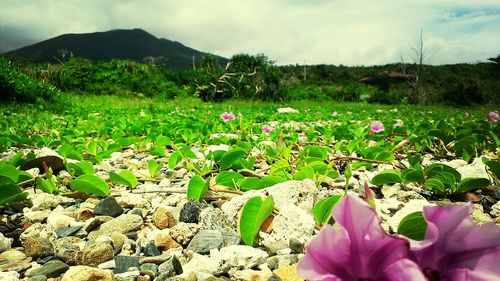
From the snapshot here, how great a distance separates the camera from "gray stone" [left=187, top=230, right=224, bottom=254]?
Result: 130cm

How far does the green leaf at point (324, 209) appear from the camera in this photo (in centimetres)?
127

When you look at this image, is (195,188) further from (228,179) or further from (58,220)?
(58,220)

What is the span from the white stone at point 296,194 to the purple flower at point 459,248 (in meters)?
1.03

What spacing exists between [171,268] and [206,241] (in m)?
0.19

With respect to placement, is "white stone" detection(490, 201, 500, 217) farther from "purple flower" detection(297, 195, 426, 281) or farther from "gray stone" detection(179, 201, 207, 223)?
"purple flower" detection(297, 195, 426, 281)

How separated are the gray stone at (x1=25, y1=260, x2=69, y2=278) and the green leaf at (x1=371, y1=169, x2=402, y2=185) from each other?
4.16 ft

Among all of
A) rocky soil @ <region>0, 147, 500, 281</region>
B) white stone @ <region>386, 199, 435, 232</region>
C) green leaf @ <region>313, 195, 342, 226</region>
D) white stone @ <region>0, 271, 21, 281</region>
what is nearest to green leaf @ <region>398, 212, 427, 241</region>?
rocky soil @ <region>0, 147, 500, 281</region>

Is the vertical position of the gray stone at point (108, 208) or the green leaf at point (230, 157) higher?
the green leaf at point (230, 157)

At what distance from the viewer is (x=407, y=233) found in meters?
0.69

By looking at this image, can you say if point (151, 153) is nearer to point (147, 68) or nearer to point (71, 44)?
point (147, 68)

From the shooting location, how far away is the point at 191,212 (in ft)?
5.08

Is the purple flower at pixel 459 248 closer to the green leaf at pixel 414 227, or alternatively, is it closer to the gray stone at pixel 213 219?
the green leaf at pixel 414 227

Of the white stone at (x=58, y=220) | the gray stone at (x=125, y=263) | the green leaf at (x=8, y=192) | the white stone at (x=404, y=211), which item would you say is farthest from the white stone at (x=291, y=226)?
the green leaf at (x=8, y=192)

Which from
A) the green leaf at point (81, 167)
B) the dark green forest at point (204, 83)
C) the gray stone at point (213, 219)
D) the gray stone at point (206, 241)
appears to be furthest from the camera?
the dark green forest at point (204, 83)
